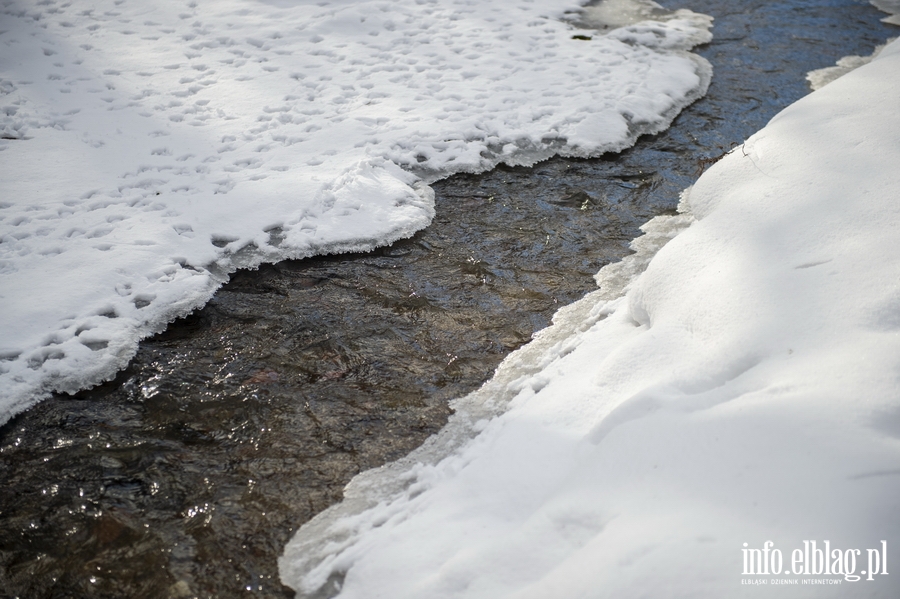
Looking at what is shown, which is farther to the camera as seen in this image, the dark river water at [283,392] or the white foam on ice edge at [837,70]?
the white foam on ice edge at [837,70]

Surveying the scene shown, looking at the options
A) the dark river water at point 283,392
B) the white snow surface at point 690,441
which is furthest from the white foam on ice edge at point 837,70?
the white snow surface at point 690,441

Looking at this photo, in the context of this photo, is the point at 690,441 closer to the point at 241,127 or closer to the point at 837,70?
the point at 241,127

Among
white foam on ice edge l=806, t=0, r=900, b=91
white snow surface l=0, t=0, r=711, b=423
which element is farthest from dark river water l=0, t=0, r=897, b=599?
white foam on ice edge l=806, t=0, r=900, b=91

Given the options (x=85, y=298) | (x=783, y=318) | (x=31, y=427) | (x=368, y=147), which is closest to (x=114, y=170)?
(x=85, y=298)

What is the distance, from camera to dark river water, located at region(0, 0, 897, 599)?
8.16 feet

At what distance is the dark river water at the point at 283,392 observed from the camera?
249 cm

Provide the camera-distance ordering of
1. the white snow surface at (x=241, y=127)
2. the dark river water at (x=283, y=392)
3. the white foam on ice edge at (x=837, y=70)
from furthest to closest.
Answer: the white foam on ice edge at (x=837, y=70) < the white snow surface at (x=241, y=127) < the dark river water at (x=283, y=392)

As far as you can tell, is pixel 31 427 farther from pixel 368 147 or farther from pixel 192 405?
pixel 368 147

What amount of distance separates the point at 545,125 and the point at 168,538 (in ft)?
14.3

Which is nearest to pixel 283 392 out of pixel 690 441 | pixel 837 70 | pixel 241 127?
pixel 690 441

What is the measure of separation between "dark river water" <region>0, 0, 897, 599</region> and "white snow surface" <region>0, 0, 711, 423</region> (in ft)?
→ 0.73

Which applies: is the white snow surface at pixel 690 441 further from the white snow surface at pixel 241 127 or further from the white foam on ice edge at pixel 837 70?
the white foam on ice edge at pixel 837 70

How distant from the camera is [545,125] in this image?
5500mm

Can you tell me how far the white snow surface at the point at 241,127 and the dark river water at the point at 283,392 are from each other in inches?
8.8
